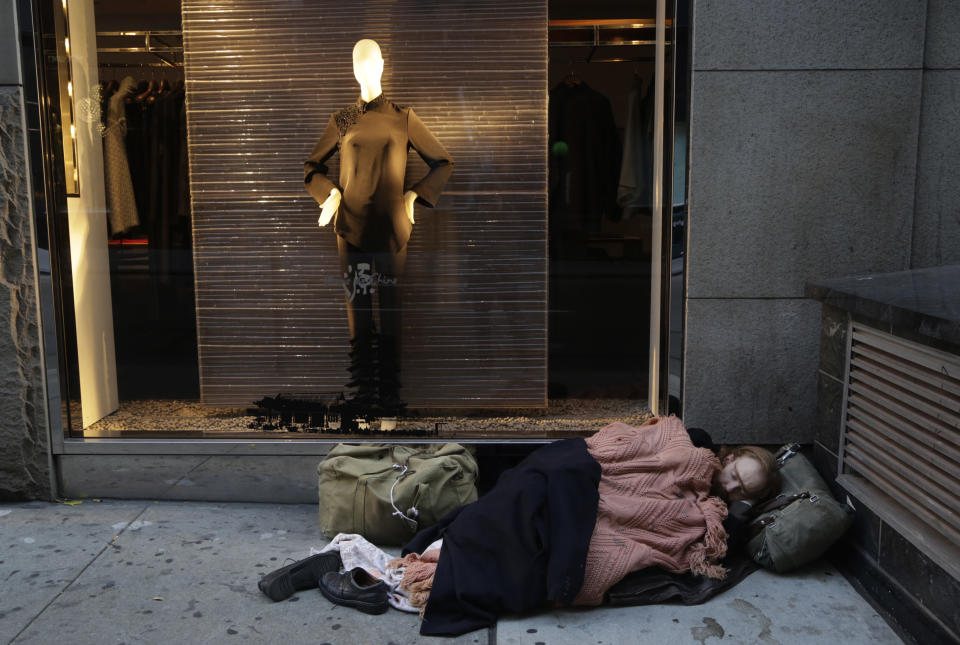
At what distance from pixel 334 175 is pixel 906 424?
3009 millimetres

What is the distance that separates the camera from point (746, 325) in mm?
4145

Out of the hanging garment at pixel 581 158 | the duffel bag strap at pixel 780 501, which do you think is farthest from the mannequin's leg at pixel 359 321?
the duffel bag strap at pixel 780 501

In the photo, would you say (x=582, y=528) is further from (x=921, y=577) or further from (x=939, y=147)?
(x=939, y=147)

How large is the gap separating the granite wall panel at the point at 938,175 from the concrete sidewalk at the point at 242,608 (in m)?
1.68

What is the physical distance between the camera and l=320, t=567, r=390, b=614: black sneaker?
3209 mm

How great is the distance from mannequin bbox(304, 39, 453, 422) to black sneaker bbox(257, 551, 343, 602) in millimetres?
1186

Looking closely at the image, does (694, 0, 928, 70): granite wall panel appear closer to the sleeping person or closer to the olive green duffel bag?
the sleeping person

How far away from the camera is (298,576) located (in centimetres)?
336

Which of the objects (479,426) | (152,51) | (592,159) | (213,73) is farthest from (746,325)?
(152,51)

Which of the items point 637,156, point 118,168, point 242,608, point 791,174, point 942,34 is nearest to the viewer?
point 242,608

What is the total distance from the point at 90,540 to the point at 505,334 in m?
2.28

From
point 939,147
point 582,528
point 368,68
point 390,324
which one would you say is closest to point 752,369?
point 939,147

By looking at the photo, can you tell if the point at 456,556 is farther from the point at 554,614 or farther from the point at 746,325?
the point at 746,325

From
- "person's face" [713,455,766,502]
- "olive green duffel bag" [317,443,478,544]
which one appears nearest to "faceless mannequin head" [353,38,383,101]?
"olive green duffel bag" [317,443,478,544]
